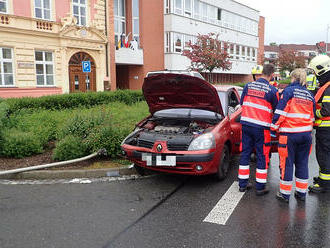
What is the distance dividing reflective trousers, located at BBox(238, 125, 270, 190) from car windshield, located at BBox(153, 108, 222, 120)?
3.12 feet

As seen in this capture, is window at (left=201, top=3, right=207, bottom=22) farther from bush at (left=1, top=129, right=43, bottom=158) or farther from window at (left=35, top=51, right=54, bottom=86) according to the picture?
bush at (left=1, top=129, right=43, bottom=158)

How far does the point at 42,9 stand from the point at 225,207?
17.7 m

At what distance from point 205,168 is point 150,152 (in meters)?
0.91

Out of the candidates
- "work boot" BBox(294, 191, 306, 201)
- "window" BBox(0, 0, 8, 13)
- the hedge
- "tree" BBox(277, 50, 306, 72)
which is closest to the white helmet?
"work boot" BBox(294, 191, 306, 201)

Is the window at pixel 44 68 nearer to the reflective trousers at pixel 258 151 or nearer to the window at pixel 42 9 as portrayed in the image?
the window at pixel 42 9

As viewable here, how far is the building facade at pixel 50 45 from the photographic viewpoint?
55.2 ft

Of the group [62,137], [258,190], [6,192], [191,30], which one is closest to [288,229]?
[258,190]

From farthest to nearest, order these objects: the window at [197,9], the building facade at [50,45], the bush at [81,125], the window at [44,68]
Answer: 1. the window at [197,9]
2. the window at [44,68]
3. the building facade at [50,45]
4. the bush at [81,125]

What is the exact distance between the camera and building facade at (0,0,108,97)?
16828 millimetres

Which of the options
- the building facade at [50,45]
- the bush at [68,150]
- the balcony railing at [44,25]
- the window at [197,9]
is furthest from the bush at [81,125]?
the window at [197,9]

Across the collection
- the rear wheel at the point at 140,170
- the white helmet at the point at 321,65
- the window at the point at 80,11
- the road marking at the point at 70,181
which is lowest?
the road marking at the point at 70,181

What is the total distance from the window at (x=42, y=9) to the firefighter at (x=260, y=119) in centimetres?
1666

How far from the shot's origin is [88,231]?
3643 mm

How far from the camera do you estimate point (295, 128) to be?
4.43m
